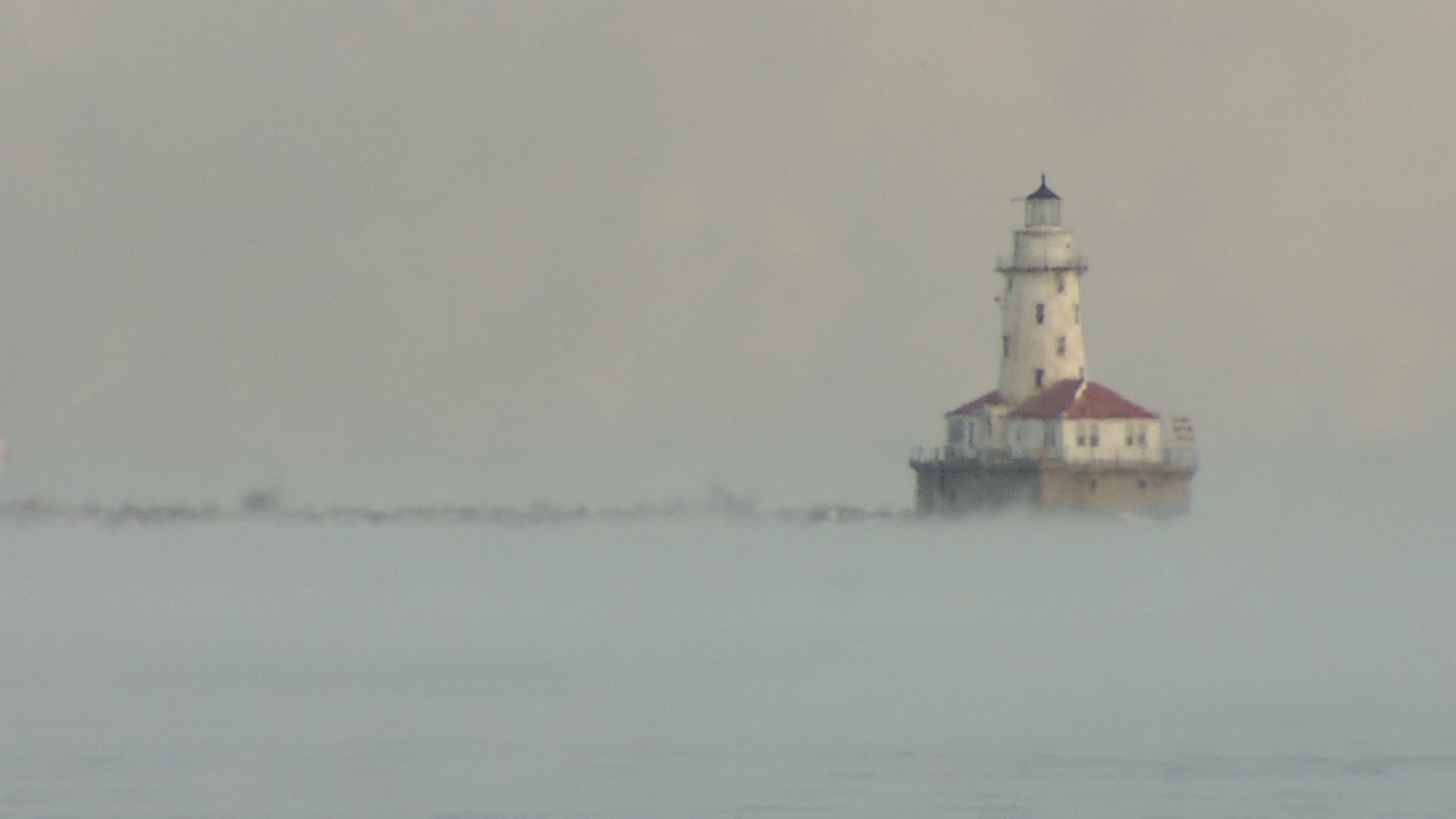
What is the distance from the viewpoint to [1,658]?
4850cm

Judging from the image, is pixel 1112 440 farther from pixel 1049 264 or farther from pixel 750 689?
pixel 750 689

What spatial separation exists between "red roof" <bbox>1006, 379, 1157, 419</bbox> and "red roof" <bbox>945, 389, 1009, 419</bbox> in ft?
2.25

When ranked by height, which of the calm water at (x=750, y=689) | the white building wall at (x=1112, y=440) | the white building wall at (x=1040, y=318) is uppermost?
the white building wall at (x=1040, y=318)

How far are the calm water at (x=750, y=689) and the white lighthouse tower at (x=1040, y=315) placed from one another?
4094mm

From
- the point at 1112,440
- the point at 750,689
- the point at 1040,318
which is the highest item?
the point at 1040,318

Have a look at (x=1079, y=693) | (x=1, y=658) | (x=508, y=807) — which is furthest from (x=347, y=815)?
(x=1, y=658)

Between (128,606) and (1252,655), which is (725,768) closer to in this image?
(1252,655)

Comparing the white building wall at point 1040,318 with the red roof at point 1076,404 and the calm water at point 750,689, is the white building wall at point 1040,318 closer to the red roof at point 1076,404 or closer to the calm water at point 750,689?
the red roof at point 1076,404

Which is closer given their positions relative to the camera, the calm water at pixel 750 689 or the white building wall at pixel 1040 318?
the calm water at pixel 750 689

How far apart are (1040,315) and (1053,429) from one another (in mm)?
3171

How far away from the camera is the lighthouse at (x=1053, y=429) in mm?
78688

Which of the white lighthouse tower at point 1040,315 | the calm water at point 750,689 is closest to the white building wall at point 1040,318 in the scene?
the white lighthouse tower at point 1040,315

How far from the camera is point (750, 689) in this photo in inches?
1729

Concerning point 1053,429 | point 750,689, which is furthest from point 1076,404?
point 750,689
